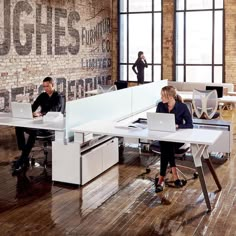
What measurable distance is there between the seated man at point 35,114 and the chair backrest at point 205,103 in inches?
128

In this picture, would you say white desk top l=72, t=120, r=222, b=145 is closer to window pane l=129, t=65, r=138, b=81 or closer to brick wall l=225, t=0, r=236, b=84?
brick wall l=225, t=0, r=236, b=84

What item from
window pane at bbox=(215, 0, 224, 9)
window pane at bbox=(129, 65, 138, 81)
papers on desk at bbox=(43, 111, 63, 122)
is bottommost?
papers on desk at bbox=(43, 111, 63, 122)

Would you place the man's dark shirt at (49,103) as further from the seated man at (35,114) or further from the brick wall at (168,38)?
the brick wall at (168,38)

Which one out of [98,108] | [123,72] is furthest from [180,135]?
[123,72]

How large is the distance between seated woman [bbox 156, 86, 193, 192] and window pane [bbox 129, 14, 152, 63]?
34.0 ft

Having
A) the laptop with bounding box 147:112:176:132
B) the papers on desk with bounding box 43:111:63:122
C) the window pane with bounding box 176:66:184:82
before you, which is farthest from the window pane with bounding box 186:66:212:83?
the laptop with bounding box 147:112:176:132

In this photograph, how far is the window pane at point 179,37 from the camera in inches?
593

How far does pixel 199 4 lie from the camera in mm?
14836

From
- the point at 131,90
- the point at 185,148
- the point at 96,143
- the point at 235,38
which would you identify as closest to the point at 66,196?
the point at 96,143

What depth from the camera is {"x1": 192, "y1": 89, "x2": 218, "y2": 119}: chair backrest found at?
8594 millimetres

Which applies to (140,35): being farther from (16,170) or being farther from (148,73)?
(16,170)

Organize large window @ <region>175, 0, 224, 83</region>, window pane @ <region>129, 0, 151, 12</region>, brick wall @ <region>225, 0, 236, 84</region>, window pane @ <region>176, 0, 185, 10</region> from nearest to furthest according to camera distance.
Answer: brick wall @ <region>225, 0, 236, 84</region>, large window @ <region>175, 0, 224, 83</region>, window pane @ <region>176, 0, 185, 10</region>, window pane @ <region>129, 0, 151, 12</region>

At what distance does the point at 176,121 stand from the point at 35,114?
6.89ft

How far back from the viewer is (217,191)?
17.5 ft
